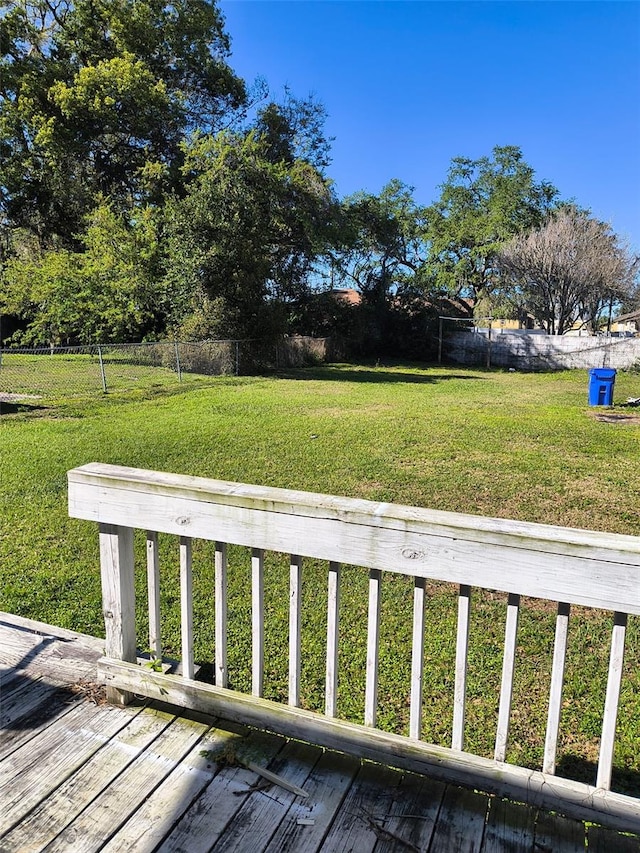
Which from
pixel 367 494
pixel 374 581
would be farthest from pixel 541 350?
pixel 374 581

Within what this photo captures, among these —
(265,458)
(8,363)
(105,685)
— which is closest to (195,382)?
(8,363)

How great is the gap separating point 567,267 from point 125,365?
58.1 ft

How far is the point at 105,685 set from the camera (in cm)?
195

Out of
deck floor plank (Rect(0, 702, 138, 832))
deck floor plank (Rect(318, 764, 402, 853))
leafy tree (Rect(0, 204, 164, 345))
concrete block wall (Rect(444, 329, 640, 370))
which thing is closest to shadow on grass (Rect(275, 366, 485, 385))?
leafy tree (Rect(0, 204, 164, 345))

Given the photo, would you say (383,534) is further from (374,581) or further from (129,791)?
(129,791)

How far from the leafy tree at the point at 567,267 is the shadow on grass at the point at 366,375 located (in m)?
7.50

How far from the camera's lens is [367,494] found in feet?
16.9

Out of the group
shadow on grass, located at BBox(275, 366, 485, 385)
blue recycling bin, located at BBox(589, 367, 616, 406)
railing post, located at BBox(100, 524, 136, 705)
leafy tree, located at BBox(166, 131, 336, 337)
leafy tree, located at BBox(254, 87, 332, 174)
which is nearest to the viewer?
railing post, located at BBox(100, 524, 136, 705)

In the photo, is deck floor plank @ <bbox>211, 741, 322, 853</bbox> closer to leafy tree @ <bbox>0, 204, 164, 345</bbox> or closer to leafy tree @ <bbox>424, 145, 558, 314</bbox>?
leafy tree @ <bbox>0, 204, 164, 345</bbox>

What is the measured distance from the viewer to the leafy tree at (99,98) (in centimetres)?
1769

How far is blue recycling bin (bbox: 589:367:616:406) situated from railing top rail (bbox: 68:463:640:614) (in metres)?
10.7

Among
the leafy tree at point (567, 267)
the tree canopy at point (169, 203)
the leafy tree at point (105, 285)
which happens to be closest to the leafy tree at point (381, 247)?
the tree canopy at point (169, 203)

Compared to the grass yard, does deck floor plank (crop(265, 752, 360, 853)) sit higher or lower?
higher

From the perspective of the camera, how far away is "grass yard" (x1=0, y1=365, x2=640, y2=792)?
8.43 ft
